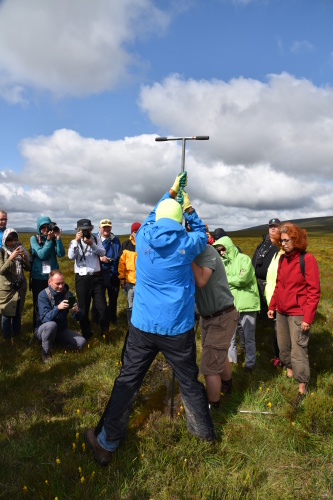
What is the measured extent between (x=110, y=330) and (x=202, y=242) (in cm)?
531

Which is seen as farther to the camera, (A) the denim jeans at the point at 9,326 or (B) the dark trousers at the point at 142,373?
(A) the denim jeans at the point at 9,326

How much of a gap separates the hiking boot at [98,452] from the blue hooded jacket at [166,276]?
4.59 ft

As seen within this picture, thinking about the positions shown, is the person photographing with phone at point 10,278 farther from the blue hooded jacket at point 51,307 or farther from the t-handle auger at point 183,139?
the t-handle auger at point 183,139

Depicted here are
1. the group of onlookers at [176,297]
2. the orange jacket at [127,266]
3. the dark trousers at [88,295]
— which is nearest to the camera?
the group of onlookers at [176,297]

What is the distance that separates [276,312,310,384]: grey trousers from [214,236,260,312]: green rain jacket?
712 millimetres

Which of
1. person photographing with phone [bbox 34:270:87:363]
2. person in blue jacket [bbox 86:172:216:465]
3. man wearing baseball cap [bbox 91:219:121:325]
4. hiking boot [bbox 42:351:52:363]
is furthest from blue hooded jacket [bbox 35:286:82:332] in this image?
person in blue jacket [bbox 86:172:216:465]

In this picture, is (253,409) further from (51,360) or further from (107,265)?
(107,265)

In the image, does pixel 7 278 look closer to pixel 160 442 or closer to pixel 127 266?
pixel 127 266

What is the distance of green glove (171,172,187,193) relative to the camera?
4.14 meters

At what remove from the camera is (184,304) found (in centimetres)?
342

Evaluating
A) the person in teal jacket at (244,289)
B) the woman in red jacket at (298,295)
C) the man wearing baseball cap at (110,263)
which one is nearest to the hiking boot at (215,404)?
the woman in red jacket at (298,295)

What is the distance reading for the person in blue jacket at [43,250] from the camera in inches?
284

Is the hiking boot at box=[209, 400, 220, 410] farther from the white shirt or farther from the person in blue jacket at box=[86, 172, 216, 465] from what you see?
the white shirt

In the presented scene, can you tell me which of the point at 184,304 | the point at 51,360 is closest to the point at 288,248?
the point at 184,304
